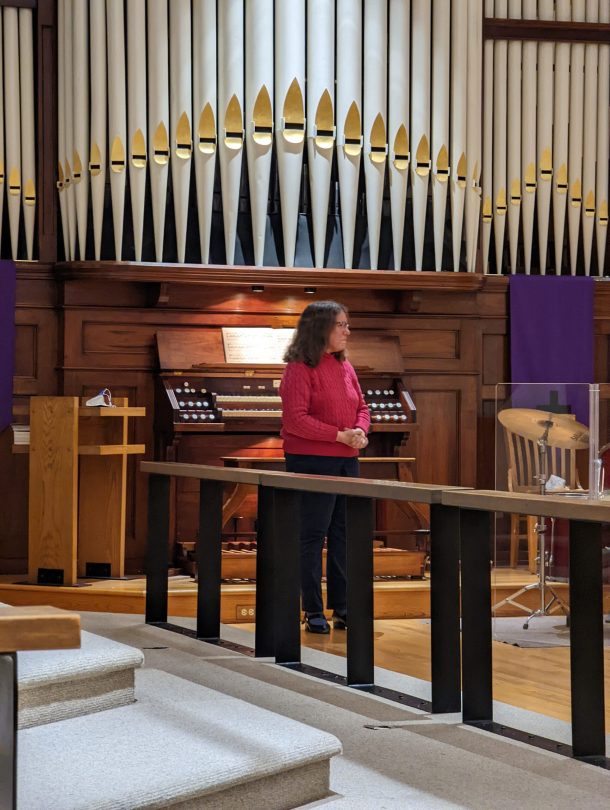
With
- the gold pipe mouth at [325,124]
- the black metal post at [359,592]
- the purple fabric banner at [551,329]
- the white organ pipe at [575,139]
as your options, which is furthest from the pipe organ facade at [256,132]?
the black metal post at [359,592]

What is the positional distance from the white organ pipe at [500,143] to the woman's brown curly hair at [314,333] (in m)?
2.81

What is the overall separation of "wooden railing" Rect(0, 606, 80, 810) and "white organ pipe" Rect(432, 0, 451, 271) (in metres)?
5.82

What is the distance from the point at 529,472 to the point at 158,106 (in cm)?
314

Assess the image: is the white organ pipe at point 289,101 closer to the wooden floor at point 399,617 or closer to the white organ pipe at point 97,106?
the white organ pipe at point 97,106

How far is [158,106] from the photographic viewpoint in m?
7.21

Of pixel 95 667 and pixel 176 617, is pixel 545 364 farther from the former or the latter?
pixel 95 667

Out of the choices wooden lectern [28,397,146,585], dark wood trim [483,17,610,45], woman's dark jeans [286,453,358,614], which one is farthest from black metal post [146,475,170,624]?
dark wood trim [483,17,610,45]

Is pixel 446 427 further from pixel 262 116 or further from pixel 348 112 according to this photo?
pixel 262 116

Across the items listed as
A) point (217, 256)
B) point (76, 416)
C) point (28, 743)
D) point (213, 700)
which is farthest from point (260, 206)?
point (28, 743)

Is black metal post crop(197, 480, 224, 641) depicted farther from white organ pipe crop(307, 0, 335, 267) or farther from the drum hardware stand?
white organ pipe crop(307, 0, 335, 267)

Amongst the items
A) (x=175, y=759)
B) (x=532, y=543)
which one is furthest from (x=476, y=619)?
(x=532, y=543)

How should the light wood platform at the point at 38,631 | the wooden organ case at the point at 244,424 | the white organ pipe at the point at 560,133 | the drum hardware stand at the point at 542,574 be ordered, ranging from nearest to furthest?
1. the light wood platform at the point at 38,631
2. the drum hardware stand at the point at 542,574
3. the wooden organ case at the point at 244,424
4. the white organ pipe at the point at 560,133

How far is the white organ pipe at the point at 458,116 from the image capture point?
25.0 ft

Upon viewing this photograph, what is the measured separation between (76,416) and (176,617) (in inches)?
49.4
